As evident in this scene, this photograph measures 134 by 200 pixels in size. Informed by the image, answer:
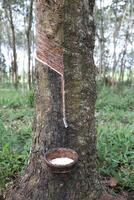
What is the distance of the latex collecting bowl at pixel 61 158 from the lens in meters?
2.33

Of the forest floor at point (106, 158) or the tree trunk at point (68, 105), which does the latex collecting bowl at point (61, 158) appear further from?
the forest floor at point (106, 158)

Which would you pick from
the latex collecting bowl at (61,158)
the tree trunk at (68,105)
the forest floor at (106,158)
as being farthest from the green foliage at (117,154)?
the latex collecting bowl at (61,158)

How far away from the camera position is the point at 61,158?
2408 millimetres

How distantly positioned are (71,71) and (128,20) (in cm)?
1433

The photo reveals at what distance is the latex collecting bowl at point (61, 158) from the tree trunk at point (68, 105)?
9 cm

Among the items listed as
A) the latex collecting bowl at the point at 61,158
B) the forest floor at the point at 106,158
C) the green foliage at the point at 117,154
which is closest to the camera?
the latex collecting bowl at the point at 61,158

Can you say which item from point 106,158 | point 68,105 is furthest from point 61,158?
point 106,158

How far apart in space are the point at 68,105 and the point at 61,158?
0.37 m

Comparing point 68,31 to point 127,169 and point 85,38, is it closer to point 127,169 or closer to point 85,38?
point 85,38

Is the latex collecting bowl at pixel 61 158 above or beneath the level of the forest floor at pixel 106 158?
above

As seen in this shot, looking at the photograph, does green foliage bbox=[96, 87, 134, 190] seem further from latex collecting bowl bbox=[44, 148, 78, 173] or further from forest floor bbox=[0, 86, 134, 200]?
latex collecting bowl bbox=[44, 148, 78, 173]

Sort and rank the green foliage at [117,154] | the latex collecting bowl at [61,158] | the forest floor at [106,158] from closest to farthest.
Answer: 1. the latex collecting bowl at [61,158]
2. the forest floor at [106,158]
3. the green foliage at [117,154]

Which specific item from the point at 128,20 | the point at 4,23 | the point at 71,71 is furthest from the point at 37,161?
the point at 4,23

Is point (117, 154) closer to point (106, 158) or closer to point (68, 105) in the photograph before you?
point (106, 158)
